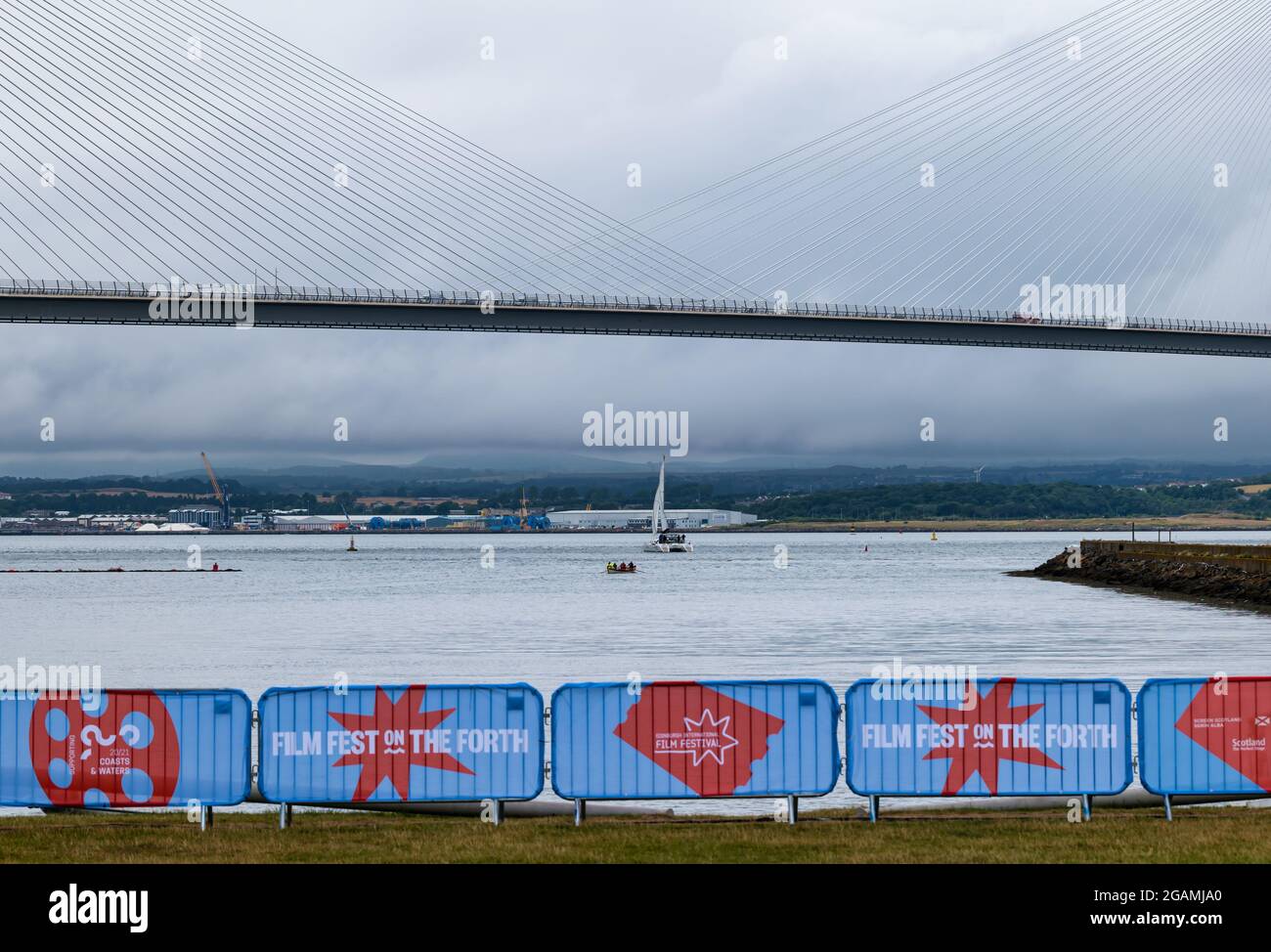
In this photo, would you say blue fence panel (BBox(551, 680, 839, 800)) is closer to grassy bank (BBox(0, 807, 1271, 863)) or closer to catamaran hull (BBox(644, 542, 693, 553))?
grassy bank (BBox(0, 807, 1271, 863))

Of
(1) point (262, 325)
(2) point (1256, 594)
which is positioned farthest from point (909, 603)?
(1) point (262, 325)

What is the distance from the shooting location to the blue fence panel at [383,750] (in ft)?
40.3

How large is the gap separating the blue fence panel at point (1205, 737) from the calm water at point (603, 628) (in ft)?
13.7

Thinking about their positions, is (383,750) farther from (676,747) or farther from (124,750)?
(676,747)

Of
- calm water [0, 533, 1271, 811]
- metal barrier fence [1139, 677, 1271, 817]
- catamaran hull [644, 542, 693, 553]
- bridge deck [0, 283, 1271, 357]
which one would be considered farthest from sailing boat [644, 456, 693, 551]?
metal barrier fence [1139, 677, 1271, 817]

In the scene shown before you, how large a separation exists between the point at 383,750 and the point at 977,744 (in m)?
4.96

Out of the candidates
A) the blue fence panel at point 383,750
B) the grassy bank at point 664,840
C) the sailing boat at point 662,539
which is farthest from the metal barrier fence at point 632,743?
the sailing boat at point 662,539

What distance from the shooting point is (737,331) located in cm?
7562

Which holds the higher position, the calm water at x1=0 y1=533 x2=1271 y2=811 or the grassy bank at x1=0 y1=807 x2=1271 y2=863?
the grassy bank at x1=0 y1=807 x2=1271 y2=863

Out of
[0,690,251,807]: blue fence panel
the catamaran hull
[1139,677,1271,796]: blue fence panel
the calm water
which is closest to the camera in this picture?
[0,690,251,807]: blue fence panel

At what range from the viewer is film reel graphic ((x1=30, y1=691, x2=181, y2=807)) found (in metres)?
12.2

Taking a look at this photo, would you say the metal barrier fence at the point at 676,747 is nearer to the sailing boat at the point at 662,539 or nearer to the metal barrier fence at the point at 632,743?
the metal barrier fence at the point at 632,743

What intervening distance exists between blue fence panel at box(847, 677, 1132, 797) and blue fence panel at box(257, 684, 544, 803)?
285 cm
